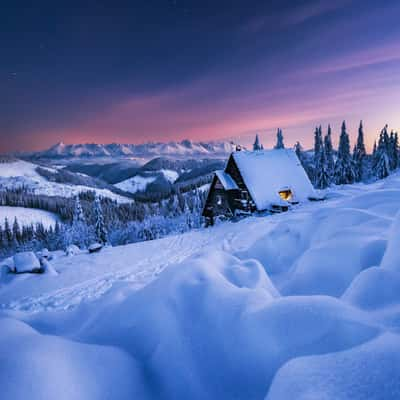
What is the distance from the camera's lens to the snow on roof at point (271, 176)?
19.2m

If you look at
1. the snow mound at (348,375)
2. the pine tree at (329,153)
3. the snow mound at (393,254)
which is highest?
the pine tree at (329,153)

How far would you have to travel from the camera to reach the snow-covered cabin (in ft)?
63.2

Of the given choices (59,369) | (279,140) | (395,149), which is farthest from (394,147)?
(59,369)

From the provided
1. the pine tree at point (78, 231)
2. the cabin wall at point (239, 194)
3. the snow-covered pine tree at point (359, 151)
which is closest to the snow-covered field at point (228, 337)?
the cabin wall at point (239, 194)

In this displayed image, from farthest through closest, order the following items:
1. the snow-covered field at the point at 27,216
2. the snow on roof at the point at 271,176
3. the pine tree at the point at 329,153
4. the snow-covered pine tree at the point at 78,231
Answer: the snow-covered field at the point at 27,216 < the snow-covered pine tree at the point at 78,231 < the pine tree at the point at 329,153 < the snow on roof at the point at 271,176

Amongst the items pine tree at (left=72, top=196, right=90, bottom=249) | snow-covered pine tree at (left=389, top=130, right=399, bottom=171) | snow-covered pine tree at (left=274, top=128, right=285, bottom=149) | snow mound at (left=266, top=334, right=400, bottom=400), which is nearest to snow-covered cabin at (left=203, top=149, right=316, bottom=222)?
snow mound at (left=266, top=334, right=400, bottom=400)

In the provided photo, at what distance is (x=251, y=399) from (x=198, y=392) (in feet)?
1.47

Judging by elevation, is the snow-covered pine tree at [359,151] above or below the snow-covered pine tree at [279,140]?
below

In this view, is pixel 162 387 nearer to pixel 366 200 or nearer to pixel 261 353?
pixel 261 353

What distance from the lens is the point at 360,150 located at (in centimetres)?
5238

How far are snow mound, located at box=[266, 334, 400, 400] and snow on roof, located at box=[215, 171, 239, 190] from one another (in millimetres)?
19442

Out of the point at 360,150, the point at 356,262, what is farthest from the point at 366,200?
the point at 360,150

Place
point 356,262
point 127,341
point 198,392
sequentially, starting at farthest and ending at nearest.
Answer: point 356,262 < point 127,341 < point 198,392

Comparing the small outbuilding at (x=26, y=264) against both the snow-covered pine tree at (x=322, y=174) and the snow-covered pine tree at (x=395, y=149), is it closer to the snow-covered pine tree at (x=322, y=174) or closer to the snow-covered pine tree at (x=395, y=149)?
the snow-covered pine tree at (x=322, y=174)
